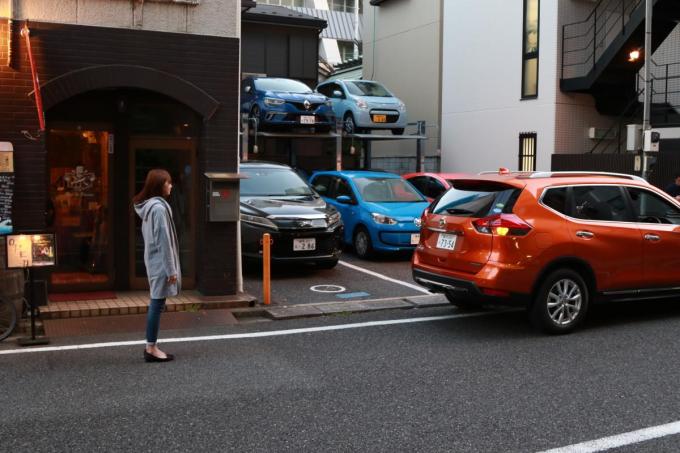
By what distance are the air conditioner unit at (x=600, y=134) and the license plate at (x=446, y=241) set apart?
1404 centimetres

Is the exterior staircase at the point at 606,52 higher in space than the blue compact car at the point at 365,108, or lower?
higher

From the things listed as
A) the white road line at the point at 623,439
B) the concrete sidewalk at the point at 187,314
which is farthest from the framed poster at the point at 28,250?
the white road line at the point at 623,439

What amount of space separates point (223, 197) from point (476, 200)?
11.0ft

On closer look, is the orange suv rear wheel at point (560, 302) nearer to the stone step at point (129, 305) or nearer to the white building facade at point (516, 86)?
the stone step at point (129, 305)

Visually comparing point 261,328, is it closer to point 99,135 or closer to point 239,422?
point 239,422

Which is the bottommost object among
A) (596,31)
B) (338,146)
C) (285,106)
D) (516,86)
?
(338,146)

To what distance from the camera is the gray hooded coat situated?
6.35 metres

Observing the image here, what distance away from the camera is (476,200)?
304 inches

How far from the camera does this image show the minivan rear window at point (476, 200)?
7414mm

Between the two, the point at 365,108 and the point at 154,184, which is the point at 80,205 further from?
the point at 365,108

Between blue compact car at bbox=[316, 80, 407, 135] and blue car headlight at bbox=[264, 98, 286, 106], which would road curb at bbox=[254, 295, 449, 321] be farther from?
blue compact car at bbox=[316, 80, 407, 135]

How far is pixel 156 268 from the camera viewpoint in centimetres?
643

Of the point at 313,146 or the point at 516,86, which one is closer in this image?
the point at 516,86

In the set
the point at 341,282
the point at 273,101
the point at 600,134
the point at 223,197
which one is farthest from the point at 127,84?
the point at 600,134
